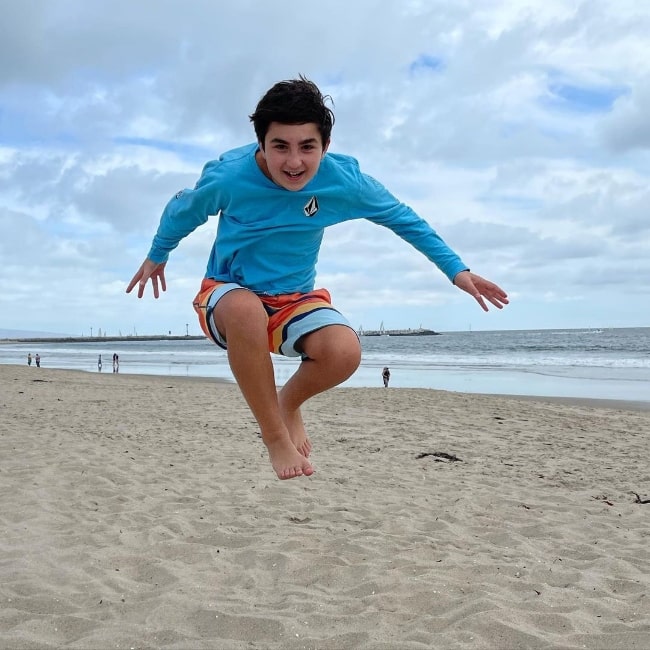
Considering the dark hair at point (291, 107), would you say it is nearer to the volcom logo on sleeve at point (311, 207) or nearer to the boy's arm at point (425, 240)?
the volcom logo on sleeve at point (311, 207)

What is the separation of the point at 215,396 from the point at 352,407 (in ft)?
13.1

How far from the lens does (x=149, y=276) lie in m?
3.68

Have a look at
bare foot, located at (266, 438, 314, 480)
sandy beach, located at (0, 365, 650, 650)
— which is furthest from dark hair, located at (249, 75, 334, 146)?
sandy beach, located at (0, 365, 650, 650)

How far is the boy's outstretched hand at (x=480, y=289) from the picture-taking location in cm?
335

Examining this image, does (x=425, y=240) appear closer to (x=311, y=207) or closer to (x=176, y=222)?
(x=311, y=207)

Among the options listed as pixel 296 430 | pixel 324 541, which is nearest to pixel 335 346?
pixel 296 430

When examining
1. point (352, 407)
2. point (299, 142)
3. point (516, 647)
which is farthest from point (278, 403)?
point (352, 407)

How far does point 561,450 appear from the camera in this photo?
420 inches

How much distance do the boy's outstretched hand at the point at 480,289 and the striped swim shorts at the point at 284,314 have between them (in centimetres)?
59

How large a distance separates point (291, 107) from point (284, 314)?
92cm

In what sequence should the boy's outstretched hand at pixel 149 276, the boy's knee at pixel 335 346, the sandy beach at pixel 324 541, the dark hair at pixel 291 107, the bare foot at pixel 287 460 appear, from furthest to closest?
the sandy beach at pixel 324 541
the boy's outstretched hand at pixel 149 276
the bare foot at pixel 287 460
the boy's knee at pixel 335 346
the dark hair at pixel 291 107

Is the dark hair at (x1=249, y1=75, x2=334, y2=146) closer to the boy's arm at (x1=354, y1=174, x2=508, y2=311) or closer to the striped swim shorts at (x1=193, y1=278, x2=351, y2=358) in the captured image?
the boy's arm at (x1=354, y1=174, x2=508, y2=311)

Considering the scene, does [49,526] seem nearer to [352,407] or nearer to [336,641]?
[336,641]

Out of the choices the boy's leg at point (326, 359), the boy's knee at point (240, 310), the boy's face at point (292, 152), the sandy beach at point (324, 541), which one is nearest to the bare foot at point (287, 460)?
the boy's leg at point (326, 359)
